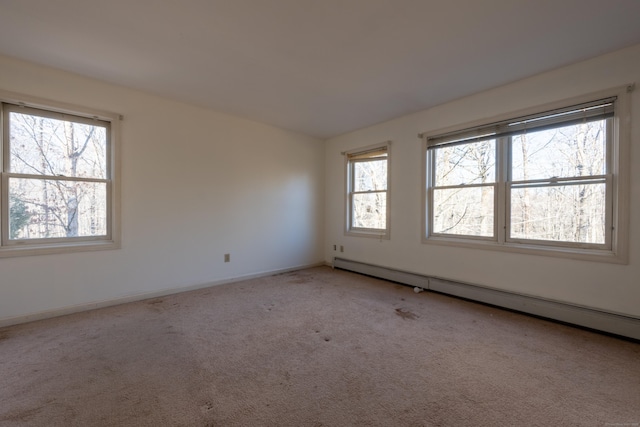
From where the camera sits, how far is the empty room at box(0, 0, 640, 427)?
5.49 ft

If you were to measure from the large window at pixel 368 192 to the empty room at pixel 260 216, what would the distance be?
21 cm

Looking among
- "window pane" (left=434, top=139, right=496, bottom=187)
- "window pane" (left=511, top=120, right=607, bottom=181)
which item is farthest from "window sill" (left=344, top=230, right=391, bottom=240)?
"window pane" (left=511, top=120, right=607, bottom=181)

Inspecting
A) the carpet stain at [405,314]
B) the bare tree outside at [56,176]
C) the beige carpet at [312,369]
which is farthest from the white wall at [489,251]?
the bare tree outside at [56,176]

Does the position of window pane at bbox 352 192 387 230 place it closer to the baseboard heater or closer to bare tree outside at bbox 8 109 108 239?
the baseboard heater

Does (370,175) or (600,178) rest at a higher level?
(370,175)

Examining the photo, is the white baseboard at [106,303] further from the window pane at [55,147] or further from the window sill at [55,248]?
the window pane at [55,147]

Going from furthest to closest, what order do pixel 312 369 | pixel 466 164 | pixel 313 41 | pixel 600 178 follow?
pixel 466 164 < pixel 600 178 < pixel 313 41 < pixel 312 369

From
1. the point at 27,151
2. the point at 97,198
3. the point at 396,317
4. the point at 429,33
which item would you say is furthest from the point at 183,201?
the point at 429,33

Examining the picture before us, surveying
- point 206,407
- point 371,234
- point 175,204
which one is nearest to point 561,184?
point 371,234

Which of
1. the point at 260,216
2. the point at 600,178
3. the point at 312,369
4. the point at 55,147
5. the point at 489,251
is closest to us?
the point at 312,369

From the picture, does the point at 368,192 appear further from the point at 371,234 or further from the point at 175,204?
the point at 175,204

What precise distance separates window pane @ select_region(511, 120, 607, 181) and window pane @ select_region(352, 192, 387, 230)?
1.89m

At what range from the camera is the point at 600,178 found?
2488mm

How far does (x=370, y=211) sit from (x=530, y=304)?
253 centimetres
